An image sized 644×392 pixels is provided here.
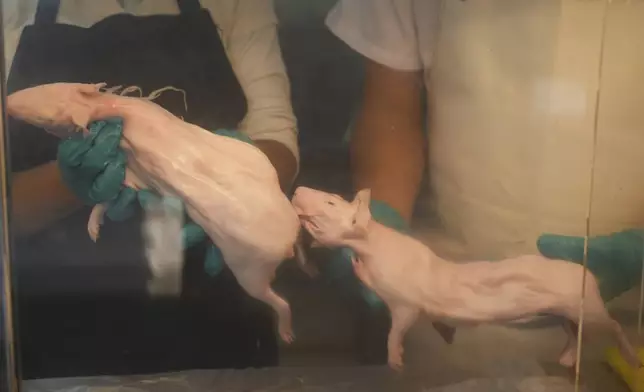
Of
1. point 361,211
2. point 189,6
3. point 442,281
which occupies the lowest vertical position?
point 442,281

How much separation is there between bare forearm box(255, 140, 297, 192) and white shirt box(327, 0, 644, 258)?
16cm

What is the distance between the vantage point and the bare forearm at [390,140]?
978 mm

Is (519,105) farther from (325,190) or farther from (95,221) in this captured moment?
(95,221)

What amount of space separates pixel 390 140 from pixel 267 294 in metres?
0.26

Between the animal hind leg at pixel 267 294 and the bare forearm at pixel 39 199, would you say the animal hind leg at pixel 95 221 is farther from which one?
the animal hind leg at pixel 267 294

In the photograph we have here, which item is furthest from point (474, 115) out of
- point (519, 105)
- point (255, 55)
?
point (255, 55)

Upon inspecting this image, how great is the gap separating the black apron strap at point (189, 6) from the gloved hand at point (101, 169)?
0.16 meters

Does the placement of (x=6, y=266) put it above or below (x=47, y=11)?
below

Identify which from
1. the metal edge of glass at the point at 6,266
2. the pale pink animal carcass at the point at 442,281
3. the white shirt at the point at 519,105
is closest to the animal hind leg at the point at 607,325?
the pale pink animal carcass at the point at 442,281

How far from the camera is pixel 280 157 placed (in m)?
0.98

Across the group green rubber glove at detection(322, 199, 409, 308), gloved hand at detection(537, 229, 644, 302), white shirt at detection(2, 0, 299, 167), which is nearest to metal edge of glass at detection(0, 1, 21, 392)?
white shirt at detection(2, 0, 299, 167)

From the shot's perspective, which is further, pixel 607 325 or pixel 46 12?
pixel 607 325

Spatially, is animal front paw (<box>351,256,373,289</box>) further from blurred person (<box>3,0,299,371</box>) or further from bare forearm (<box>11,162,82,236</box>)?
bare forearm (<box>11,162,82,236</box>)

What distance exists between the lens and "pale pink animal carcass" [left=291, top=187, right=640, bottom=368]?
99 centimetres
